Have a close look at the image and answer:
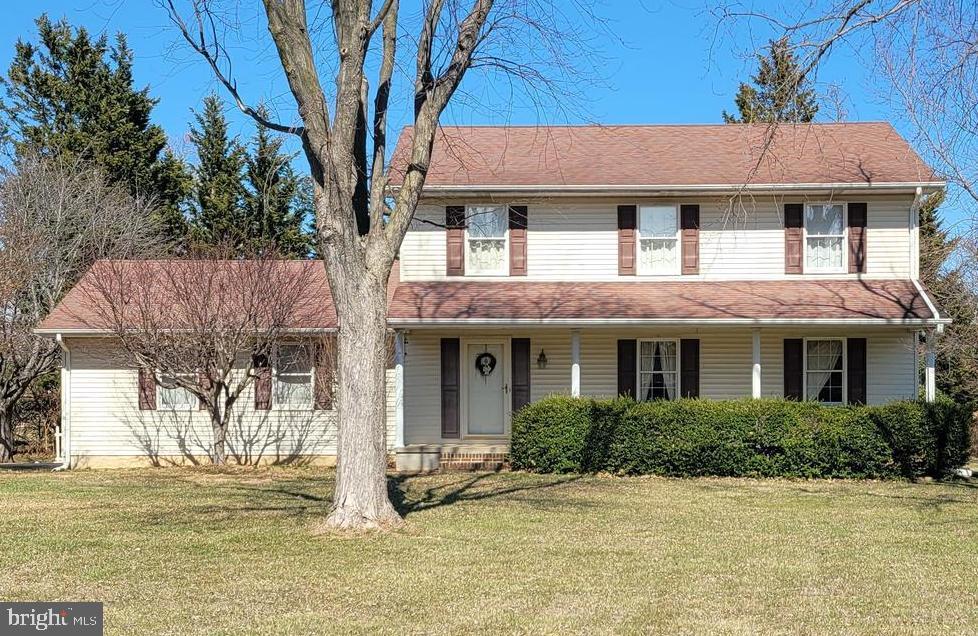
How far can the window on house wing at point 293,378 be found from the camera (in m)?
17.9

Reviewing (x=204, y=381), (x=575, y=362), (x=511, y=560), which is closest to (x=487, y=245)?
(x=575, y=362)

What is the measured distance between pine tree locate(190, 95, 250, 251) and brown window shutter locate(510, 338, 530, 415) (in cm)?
1665

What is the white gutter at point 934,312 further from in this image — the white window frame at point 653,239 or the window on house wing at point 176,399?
the window on house wing at point 176,399

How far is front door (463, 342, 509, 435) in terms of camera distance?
18.0 metres

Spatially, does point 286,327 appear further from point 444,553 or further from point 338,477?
point 444,553

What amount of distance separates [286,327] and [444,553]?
9159mm

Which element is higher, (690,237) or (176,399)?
(690,237)

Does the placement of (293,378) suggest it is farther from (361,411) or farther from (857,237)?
(857,237)

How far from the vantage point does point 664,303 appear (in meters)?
16.8

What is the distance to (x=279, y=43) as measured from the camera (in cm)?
973

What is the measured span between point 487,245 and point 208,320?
5.42 metres

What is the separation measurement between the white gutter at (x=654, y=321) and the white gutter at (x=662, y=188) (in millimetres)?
2666

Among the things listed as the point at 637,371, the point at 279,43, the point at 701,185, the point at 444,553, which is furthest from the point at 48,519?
the point at 701,185

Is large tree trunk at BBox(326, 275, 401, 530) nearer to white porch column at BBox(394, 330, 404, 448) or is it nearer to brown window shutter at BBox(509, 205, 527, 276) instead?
white porch column at BBox(394, 330, 404, 448)
